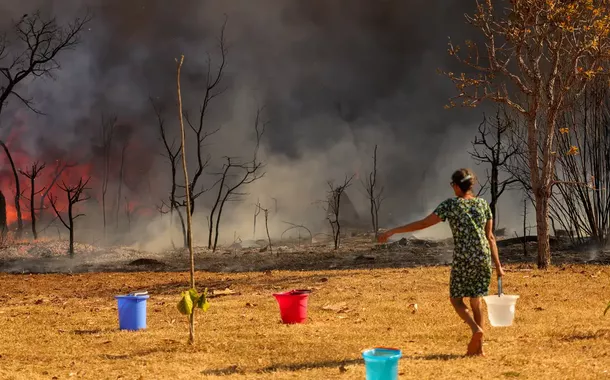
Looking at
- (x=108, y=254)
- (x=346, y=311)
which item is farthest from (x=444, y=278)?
(x=108, y=254)

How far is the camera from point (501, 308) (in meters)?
6.80

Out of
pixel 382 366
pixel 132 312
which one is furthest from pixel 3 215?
pixel 382 366

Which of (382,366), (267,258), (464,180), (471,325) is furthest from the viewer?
(267,258)

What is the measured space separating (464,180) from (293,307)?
311 centimetres

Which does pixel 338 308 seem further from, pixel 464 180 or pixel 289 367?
pixel 464 180

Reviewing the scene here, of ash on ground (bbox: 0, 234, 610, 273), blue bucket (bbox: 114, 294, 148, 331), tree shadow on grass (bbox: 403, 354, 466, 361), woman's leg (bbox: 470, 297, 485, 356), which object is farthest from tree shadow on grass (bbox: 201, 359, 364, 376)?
ash on ground (bbox: 0, 234, 610, 273)

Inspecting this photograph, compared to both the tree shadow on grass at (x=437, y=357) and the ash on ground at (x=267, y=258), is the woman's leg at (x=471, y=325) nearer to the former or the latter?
the tree shadow on grass at (x=437, y=357)

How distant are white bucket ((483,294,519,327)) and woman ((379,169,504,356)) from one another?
2.43 ft

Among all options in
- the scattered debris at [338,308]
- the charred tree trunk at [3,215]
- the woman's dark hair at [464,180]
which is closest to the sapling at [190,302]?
the woman's dark hair at [464,180]

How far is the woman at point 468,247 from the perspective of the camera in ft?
19.7

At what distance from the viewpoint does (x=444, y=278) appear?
1283cm

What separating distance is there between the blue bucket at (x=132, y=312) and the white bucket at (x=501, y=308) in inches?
156

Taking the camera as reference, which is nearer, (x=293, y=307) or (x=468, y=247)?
(x=468, y=247)

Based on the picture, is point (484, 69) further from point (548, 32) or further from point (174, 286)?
point (174, 286)
